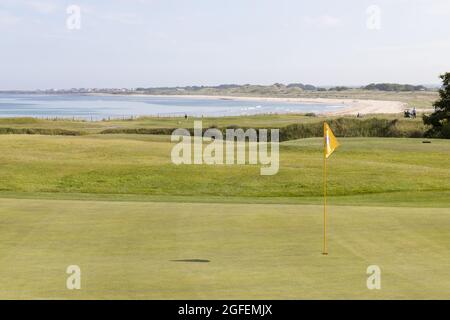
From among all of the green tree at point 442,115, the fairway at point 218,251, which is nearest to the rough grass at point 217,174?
the fairway at point 218,251

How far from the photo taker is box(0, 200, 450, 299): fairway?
11.8 m

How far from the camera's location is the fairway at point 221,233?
1203cm

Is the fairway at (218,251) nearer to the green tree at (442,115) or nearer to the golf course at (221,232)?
the golf course at (221,232)

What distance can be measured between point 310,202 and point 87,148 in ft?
74.9

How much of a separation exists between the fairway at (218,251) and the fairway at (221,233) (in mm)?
32

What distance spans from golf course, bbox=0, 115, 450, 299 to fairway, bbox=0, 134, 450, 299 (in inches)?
1.5

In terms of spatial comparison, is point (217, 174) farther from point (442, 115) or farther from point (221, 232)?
point (442, 115)

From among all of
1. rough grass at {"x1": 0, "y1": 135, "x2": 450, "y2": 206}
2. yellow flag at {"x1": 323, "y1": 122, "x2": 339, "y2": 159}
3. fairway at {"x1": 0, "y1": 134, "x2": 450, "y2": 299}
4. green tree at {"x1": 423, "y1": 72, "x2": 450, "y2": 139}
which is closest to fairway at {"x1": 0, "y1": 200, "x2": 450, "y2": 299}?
fairway at {"x1": 0, "y1": 134, "x2": 450, "y2": 299}

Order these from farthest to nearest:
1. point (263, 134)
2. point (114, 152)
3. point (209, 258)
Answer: point (263, 134) < point (114, 152) < point (209, 258)

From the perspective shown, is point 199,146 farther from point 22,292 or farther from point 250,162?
point 22,292

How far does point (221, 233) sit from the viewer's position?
17.5m

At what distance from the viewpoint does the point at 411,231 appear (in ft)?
58.8

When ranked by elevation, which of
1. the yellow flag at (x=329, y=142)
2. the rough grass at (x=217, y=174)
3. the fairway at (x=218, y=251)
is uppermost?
the yellow flag at (x=329, y=142)
